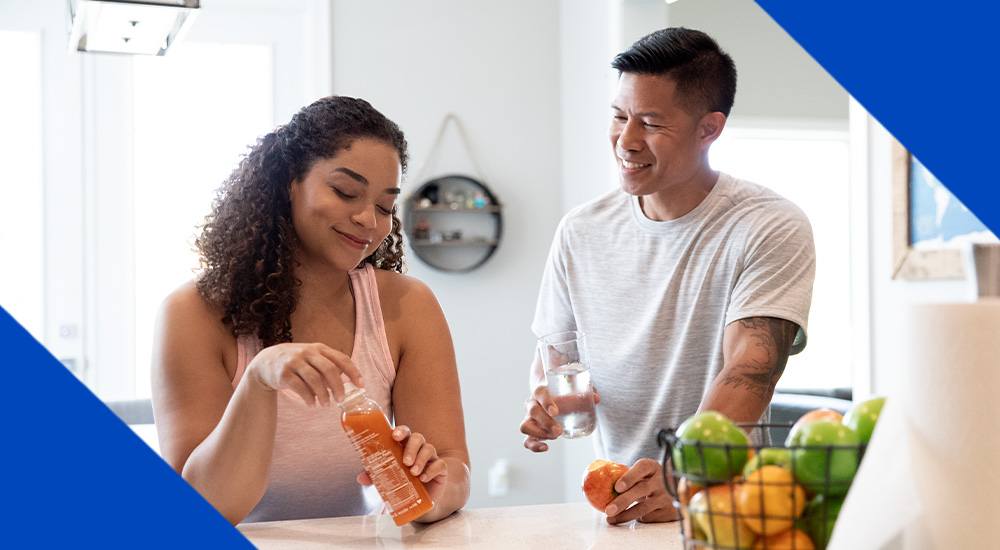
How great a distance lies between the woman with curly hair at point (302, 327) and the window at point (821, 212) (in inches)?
155

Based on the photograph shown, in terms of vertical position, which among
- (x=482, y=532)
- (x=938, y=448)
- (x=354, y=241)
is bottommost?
(x=482, y=532)

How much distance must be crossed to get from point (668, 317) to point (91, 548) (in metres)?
1.21

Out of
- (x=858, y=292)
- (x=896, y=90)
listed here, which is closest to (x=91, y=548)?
(x=896, y=90)

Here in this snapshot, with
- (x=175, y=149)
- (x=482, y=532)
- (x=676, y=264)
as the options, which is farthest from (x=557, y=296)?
(x=175, y=149)

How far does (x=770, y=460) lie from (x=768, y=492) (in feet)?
0.11

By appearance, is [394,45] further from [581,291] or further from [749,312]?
[749,312]

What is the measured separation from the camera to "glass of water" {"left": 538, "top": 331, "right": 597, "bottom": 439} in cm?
132

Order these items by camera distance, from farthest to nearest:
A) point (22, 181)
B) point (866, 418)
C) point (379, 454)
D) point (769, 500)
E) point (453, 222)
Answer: point (453, 222), point (22, 181), point (379, 454), point (866, 418), point (769, 500)

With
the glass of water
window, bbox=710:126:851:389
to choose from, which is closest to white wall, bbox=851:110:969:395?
the glass of water

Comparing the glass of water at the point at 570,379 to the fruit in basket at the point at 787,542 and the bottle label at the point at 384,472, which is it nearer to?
the bottle label at the point at 384,472

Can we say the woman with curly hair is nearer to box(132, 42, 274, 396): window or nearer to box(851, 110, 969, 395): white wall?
box(851, 110, 969, 395): white wall

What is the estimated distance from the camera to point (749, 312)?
1.54 meters

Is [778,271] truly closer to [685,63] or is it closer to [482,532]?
[685,63]

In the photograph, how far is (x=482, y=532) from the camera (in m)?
1.20
